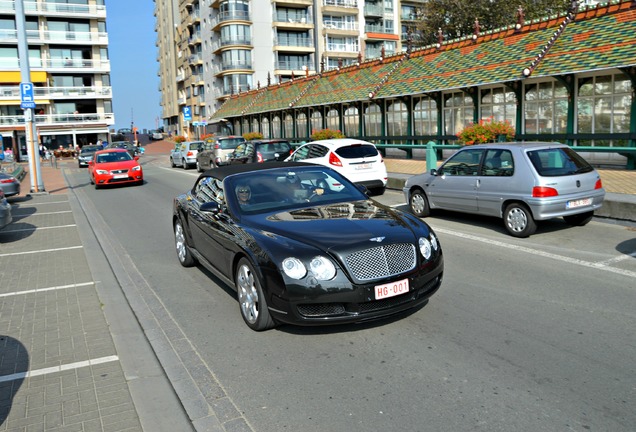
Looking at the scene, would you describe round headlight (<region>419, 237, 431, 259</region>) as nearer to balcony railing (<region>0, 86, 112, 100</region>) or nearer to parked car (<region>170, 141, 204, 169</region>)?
parked car (<region>170, 141, 204, 169</region>)

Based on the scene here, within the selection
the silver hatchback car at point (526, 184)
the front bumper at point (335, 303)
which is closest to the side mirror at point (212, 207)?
the front bumper at point (335, 303)

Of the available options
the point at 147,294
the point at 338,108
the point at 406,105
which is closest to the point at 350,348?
the point at 147,294

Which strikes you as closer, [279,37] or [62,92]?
[62,92]

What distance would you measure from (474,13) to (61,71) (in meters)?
48.7

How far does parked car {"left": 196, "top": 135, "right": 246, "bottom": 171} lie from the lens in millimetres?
26562

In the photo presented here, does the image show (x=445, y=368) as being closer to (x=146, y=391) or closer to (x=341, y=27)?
(x=146, y=391)

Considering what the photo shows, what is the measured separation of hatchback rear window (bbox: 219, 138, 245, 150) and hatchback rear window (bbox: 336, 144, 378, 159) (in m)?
12.0

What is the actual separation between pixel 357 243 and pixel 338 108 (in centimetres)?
2934

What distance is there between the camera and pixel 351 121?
33281mm

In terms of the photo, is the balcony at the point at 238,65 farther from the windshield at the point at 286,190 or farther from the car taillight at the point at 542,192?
the windshield at the point at 286,190

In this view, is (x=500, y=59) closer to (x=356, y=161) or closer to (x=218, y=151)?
(x=356, y=161)

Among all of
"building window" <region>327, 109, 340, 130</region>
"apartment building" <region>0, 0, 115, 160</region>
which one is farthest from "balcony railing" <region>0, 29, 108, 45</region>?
"building window" <region>327, 109, 340, 130</region>

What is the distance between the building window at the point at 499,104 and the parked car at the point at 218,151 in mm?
11182

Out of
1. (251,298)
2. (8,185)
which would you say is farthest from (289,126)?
(251,298)
